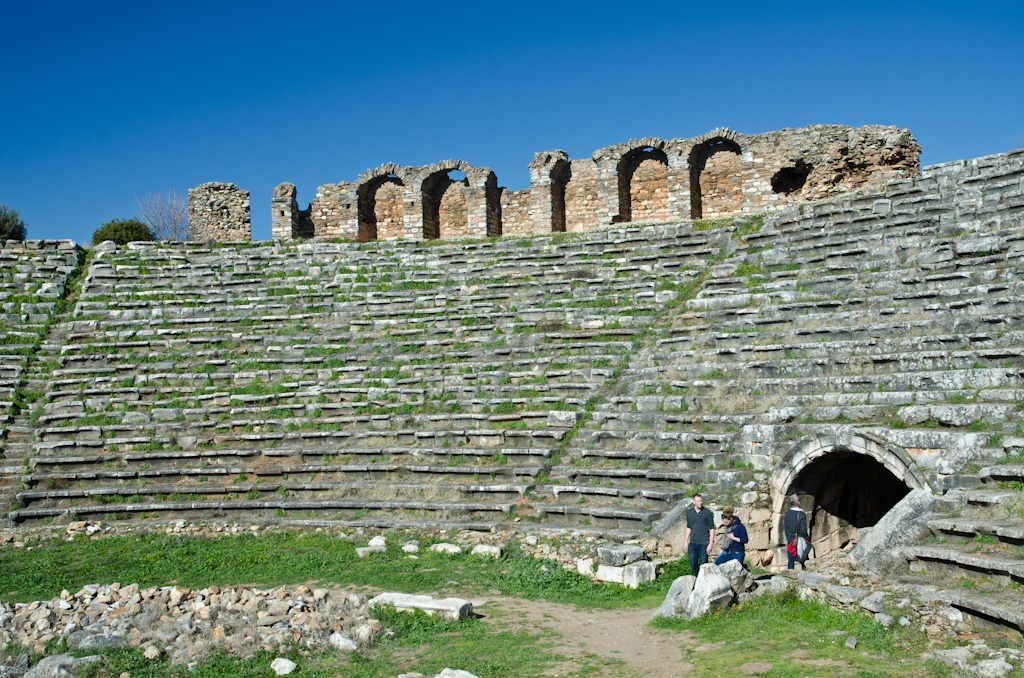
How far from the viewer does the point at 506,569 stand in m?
10.2

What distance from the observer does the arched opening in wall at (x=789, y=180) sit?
22.3 metres

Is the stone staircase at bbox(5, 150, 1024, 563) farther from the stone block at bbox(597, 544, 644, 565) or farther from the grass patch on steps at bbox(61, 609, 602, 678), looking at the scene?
the grass patch on steps at bbox(61, 609, 602, 678)

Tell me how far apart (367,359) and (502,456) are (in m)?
4.74

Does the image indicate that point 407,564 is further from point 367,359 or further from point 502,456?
point 367,359

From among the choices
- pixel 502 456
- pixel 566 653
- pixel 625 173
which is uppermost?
pixel 625 173

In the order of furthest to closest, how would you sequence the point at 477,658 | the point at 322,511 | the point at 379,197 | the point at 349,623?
the point at 379,197 < the point at 322,511 < the point at 349,623 < the point at 477,658

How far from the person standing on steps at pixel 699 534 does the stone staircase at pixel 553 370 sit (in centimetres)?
133

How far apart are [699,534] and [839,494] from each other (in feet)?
A: 10.7

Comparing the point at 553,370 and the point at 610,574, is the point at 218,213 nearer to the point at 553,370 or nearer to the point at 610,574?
the point at 553,370

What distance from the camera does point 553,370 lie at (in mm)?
14836

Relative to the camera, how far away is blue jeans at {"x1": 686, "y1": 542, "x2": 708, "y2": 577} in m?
9.31

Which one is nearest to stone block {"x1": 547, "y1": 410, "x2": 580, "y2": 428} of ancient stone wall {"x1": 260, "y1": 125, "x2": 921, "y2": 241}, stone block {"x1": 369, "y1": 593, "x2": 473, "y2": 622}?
stone block {"x1": 369, "y1": 593, "x2": 473, "y2": 622}

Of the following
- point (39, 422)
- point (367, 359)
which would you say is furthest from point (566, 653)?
point (39, 422)

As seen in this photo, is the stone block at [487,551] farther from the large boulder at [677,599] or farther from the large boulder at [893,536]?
the large boulder at [893,536]
